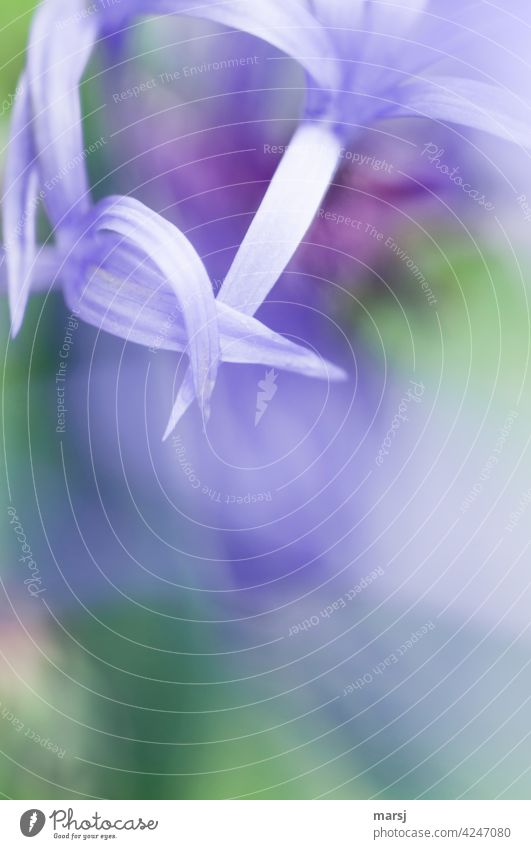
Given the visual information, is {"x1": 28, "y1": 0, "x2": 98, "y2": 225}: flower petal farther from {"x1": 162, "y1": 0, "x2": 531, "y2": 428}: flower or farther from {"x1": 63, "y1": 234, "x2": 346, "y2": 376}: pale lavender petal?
{"x1": 162, "y1": 0, "x2": 531, "y2": 428}: flower

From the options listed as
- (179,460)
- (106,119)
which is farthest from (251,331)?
(106,119)

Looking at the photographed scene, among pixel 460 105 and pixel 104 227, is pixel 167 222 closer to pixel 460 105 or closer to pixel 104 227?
pixel 104 227

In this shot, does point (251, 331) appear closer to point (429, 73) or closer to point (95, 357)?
Answer: point (95, 357)

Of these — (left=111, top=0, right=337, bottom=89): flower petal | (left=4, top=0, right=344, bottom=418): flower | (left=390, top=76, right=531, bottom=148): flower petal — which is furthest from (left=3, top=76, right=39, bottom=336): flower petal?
(left=390, top=76, right=531, bottom=148): flower petal

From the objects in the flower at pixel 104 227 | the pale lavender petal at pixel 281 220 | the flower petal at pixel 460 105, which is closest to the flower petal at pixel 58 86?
the flower at pixel 104 227

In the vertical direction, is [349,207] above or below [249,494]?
above

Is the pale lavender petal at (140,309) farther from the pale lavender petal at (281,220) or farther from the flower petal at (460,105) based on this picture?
the flower petal at (460,105)

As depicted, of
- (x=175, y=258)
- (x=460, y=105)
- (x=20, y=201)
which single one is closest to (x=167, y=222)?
(x=175, y=258)
